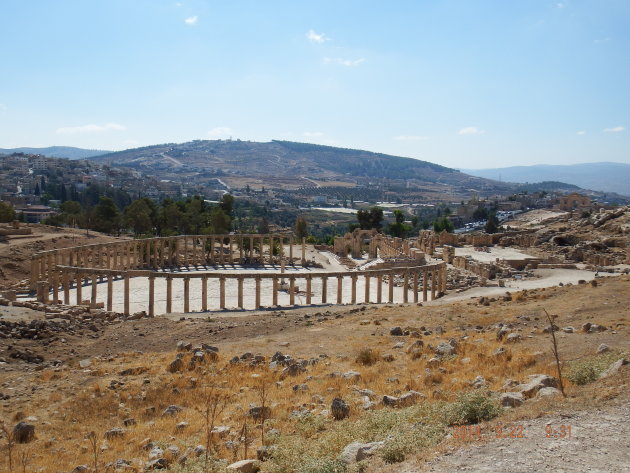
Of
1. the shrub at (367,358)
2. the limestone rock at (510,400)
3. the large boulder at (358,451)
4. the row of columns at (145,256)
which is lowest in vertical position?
the row of columns at (145,256)

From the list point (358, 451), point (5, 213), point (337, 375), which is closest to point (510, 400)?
point (358, 451)

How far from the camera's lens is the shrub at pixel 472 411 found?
36.9ft

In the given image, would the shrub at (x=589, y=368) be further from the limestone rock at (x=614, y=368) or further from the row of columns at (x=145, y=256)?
the row of columns at (x=145, y=256)

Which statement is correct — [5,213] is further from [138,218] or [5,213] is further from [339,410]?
[339,410]

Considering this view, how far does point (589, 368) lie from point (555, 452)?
220 inches

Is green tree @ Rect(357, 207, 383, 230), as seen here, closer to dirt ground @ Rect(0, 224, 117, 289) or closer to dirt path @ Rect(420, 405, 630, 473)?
dirt ground @ Rect(0, 224, 117, 289)

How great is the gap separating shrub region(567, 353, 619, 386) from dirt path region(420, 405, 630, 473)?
3.12m

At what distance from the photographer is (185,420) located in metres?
15.0

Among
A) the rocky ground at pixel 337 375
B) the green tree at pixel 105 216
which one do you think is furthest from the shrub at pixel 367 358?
the green tree at pixel 105 216

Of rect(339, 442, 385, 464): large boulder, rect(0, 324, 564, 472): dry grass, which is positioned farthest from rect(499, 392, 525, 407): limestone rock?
rect(339, 442, 385, 464): large boulder

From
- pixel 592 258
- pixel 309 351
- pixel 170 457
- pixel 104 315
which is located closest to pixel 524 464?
pixel 170 457

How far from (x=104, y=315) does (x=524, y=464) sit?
28.9 metres

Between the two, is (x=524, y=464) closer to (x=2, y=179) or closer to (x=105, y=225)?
(x=105, y=225)

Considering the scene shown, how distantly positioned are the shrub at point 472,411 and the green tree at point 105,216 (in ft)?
237
